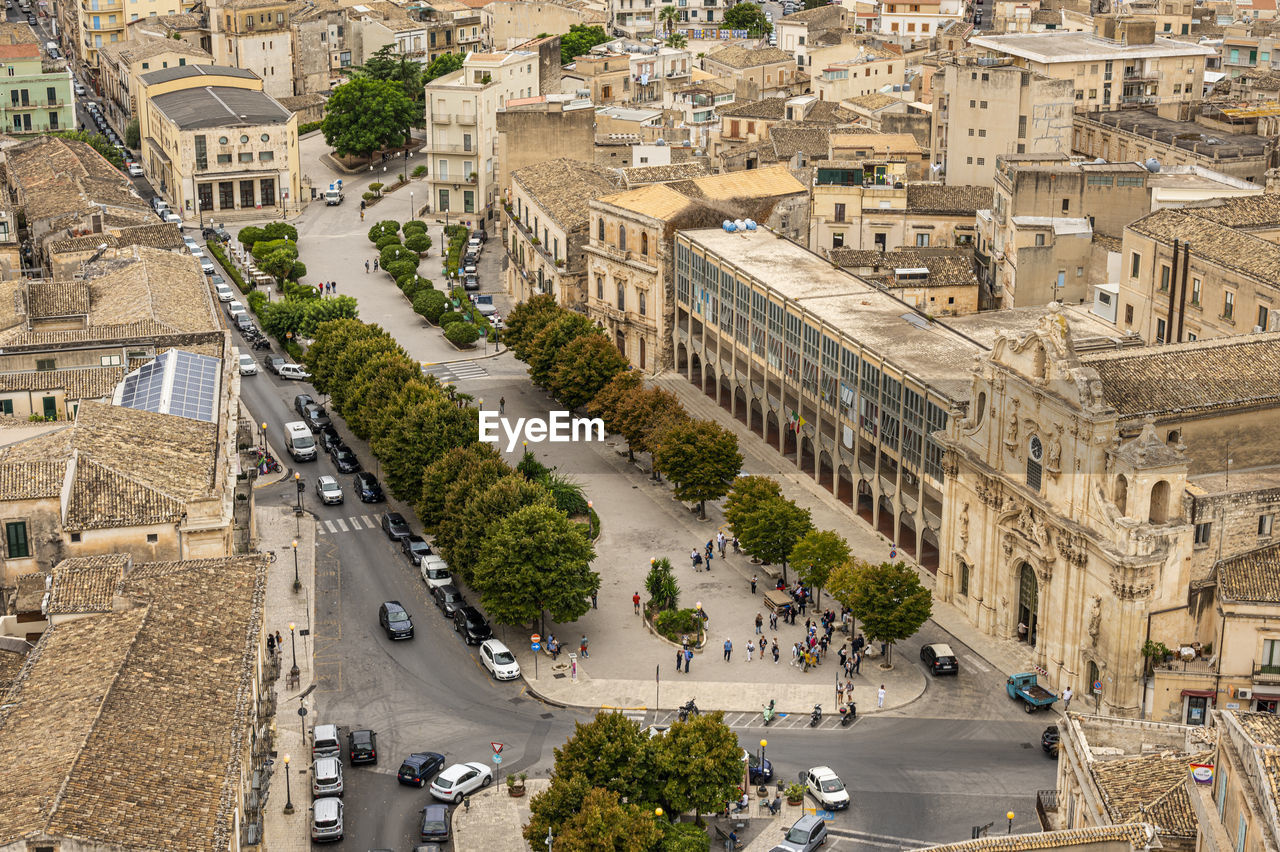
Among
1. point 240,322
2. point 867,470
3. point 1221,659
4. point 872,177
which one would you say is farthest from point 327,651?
point 872,177

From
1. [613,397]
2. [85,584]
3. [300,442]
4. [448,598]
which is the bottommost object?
[448,598]

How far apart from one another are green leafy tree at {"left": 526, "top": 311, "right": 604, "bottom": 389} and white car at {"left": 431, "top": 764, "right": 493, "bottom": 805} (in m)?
52.3

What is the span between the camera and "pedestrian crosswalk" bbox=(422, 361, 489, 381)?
14588 cm

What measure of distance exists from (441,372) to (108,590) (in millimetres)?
67794

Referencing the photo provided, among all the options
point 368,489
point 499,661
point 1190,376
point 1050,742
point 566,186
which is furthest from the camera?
point 566,186

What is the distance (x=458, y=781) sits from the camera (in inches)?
3376

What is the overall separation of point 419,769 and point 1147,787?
111ft

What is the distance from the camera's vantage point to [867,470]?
11606cm

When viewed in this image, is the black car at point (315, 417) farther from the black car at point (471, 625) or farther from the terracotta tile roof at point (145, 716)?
the terracotta tile roof at point (145, 716)

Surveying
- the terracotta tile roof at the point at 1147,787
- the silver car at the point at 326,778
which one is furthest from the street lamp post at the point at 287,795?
the terracotta tile roof at the point at 1147,787

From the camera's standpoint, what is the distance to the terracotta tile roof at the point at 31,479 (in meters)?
86.0

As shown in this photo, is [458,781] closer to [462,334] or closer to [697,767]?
[697,767]

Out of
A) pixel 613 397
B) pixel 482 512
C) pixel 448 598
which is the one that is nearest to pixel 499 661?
pixel 448 598

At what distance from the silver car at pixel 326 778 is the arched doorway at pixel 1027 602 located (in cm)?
3713
